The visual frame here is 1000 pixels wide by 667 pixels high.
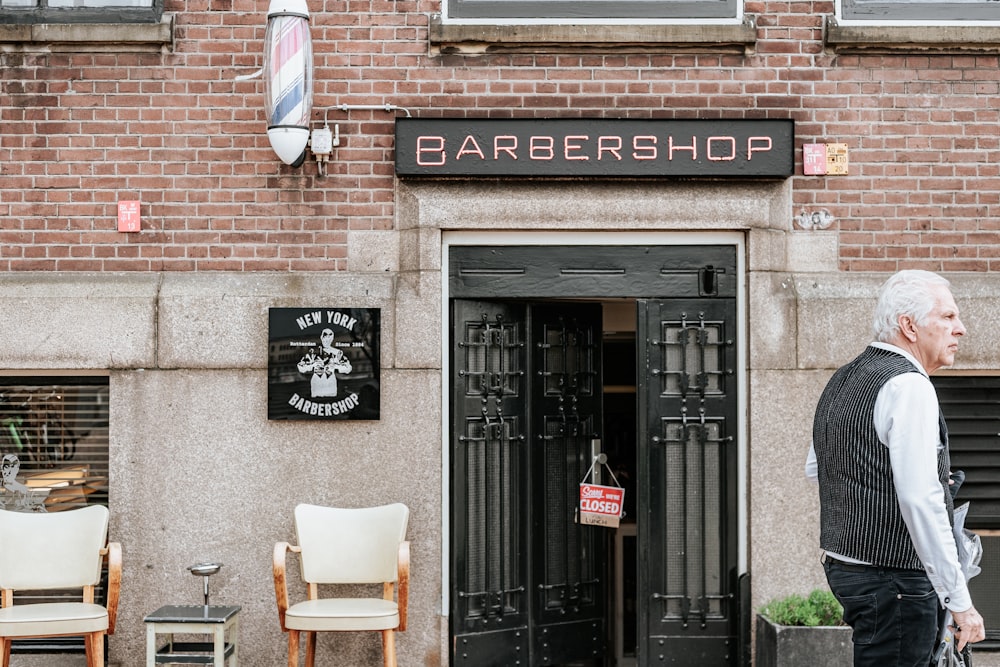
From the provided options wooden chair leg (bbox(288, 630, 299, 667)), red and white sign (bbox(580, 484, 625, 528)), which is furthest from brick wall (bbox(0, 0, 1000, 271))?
wooden chair leg (bbox(288, 630, 299, 667))

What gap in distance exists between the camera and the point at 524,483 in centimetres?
653

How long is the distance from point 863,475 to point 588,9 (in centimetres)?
358

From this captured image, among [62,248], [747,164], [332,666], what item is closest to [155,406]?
[62,248]

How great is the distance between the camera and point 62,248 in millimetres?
6359

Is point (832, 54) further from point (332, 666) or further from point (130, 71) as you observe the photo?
point (332, 666)

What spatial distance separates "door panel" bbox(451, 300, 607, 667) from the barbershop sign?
800 mm

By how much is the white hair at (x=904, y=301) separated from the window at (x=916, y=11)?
9.85 feet

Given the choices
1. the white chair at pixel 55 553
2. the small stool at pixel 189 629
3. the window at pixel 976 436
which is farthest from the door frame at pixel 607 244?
the white chair at pixel 55 553

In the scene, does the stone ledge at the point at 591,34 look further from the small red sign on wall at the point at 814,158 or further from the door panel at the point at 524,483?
the door panel at the point at 524,483

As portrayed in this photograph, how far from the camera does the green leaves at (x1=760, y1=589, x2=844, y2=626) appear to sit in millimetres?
5805

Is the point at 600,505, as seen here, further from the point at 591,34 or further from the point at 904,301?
the point at 904,301

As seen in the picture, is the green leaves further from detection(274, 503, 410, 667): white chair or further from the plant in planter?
detection(274, 503, 410, 667): white chair

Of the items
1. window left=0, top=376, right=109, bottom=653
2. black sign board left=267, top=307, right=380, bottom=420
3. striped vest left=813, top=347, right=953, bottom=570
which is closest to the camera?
striped vest left=813, top=347, right=953, bottom=570

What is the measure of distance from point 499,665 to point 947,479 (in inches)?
132
